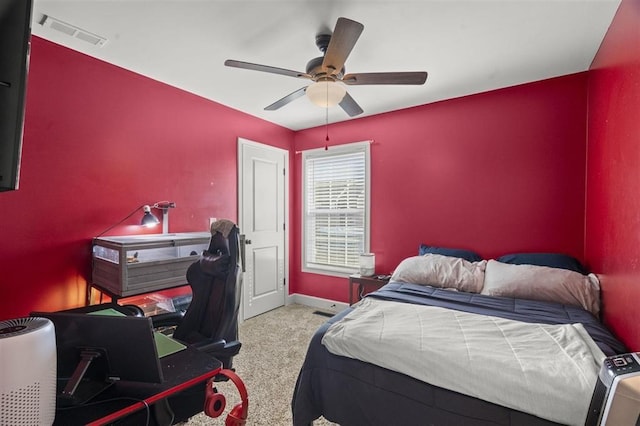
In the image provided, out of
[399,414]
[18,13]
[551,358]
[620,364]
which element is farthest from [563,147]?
[18,13]

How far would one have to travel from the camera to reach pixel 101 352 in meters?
0.93

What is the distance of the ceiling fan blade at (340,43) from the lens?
1552 millimetres

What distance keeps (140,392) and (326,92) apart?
1896 mm

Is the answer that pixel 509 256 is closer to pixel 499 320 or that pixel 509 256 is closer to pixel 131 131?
pixel 499 320

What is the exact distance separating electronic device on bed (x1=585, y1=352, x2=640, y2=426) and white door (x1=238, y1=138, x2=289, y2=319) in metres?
3.28

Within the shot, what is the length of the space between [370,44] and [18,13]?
1.98 meters

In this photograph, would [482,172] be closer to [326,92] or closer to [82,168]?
[326,92]

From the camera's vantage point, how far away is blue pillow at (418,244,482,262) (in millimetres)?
3057

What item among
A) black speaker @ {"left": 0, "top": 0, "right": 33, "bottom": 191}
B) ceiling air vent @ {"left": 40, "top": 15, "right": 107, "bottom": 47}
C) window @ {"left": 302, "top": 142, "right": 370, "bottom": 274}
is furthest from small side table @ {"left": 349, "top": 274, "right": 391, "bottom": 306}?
ceiling air vent @ {"left": 40, "top": 15, "right": 107, "bottom": 47}

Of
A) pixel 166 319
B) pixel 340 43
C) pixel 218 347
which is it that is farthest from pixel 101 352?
pixel 340 43

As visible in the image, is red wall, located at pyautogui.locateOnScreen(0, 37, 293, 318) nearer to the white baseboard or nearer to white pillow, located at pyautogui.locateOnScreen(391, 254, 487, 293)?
the white baseboard

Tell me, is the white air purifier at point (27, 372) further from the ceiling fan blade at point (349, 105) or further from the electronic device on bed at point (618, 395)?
the ceiling fan blade at point (349, 105)

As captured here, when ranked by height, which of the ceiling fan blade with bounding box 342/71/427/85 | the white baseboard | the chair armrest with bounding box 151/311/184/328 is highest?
the ceiling fan blade with bounding box 342/71/427/85

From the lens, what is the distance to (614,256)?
1.83m
